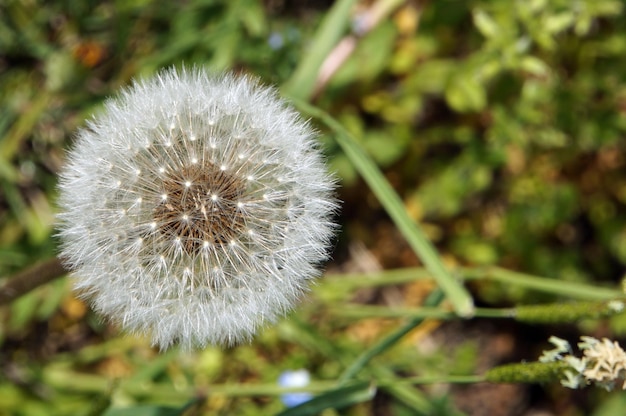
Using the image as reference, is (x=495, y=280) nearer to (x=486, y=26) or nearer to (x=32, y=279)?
(x=486, y=26)

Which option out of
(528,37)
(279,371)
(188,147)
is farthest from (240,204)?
(528,37)

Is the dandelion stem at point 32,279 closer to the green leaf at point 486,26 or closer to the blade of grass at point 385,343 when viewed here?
the blade of grass at point 385,343

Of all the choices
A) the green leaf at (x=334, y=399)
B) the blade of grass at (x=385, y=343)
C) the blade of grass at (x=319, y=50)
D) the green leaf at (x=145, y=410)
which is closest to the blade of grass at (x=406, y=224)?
the blade of grass at (x=385, y=343)

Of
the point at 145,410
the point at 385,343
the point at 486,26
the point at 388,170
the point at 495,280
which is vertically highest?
the point at 486,26

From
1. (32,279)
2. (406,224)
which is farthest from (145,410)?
(406,224)

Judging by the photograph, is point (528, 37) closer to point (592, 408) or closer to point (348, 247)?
point (348, 247)
